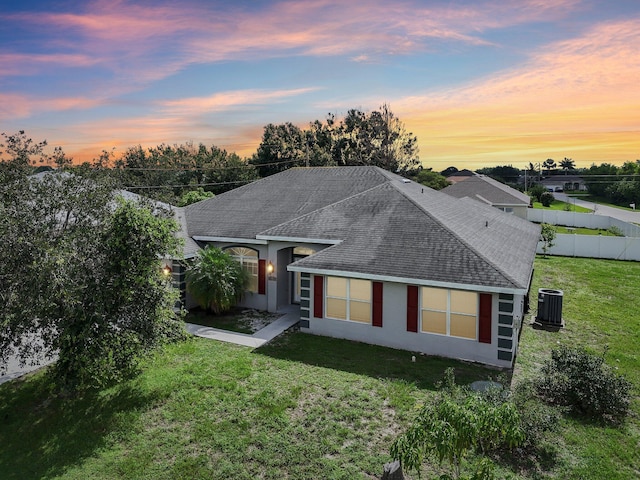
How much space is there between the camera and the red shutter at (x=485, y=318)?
11.7 meters

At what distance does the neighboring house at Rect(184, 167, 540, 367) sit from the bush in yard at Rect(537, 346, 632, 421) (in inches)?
76.6

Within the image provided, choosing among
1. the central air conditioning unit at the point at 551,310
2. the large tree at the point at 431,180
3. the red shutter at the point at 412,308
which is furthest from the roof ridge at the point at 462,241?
the large tree at the point at 431,180

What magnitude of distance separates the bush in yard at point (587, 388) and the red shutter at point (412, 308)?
3.80m

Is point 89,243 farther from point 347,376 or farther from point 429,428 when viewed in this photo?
point 429,428

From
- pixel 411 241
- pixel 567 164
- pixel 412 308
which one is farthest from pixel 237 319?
pixel 567 164

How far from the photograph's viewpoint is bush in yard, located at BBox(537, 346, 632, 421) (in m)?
8.96

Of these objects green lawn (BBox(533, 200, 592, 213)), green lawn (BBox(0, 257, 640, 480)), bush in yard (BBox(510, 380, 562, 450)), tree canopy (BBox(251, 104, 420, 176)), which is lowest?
green lawn (BBox(0, 257, 640, 480))

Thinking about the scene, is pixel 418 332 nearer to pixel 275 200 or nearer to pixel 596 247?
pixel 275 200

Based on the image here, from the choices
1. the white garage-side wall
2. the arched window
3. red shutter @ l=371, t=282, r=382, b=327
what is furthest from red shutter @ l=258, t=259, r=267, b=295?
red shutter @ l=371, t=282, r=382, b=327

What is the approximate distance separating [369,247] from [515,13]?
31.0ft

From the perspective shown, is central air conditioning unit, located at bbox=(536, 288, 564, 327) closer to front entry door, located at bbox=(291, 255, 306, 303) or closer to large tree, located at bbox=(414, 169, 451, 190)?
front entry door, located at bbox=(291, 255, 306, 303)

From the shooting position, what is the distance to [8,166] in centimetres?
→ 912

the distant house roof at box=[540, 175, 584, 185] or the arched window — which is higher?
the distant house roof at box=[540, 175, 584, 185]

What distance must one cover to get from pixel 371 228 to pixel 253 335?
581 cm
